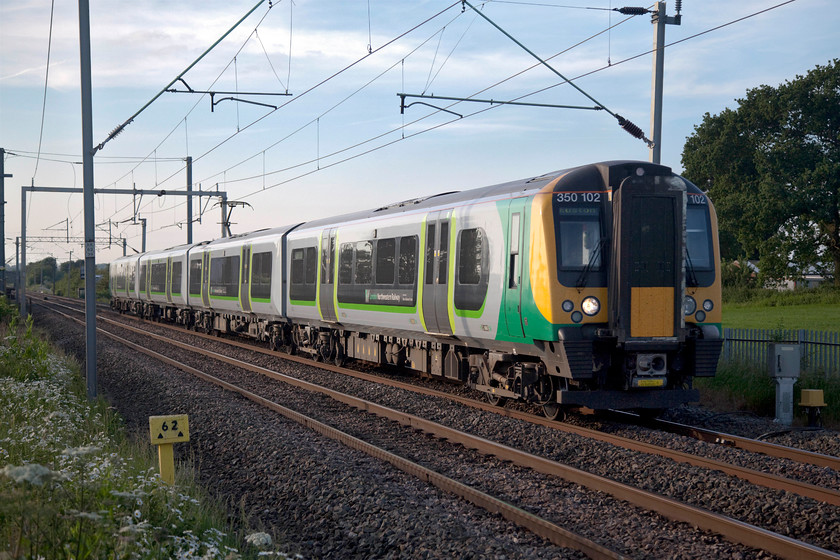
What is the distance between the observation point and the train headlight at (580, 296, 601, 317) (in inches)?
379

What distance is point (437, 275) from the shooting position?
1231 cm

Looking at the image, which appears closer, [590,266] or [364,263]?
[590,266]

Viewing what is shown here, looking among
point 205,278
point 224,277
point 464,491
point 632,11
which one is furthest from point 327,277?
point 205,278

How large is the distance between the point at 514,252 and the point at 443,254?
207 centimetres

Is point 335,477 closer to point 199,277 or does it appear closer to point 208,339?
point 208,339

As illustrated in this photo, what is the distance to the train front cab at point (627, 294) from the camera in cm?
955

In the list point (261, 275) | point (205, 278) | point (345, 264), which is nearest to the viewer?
point (345, 264)

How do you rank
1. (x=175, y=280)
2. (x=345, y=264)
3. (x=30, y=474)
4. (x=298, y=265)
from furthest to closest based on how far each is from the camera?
(x=175, y=280) → (x=298, y=265) → (x=345, y=264) → (x=30, y=474)

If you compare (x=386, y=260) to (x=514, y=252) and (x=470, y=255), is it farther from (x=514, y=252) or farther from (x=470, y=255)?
(x=514, y=252)

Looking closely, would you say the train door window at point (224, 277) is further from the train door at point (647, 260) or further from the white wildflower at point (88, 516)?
the white wildflower at point (88, 516)

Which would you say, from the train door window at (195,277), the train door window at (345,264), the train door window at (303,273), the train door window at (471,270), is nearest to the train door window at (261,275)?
the train door window at (303,273)

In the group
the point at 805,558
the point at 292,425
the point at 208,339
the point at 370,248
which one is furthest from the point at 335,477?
the point at 208,339

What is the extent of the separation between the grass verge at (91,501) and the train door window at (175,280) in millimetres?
20650

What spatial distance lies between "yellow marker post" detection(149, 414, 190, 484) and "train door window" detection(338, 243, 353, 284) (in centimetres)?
859
